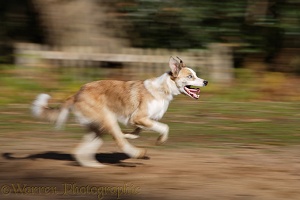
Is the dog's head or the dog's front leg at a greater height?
the dog's head

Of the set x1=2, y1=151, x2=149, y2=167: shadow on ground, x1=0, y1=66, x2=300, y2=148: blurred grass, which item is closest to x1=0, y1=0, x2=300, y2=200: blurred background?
x1=0, y1=66, x2=300, y2=148: blurred grass

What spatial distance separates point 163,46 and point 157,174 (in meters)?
10.1

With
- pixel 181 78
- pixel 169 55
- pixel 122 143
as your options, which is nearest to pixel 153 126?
pixel 122 143

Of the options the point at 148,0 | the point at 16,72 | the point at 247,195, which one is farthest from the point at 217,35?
the point at 247,195

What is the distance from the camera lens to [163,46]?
58.7ft

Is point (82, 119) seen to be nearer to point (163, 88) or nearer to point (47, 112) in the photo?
point (47, 112)

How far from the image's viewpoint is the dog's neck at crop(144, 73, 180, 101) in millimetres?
8789

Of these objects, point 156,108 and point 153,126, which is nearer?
point 153,126

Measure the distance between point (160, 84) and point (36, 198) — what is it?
8.98 feet

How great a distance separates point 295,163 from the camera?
357 inches

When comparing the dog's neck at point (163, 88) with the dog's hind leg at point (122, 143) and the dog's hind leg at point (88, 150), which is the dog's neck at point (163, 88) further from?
the dog's hind leg at point (88, 150)

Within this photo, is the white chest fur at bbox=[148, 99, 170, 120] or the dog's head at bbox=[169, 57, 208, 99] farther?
the dog's head at bbox=[169, 57, 208, 99]

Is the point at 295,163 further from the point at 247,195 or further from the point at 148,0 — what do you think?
the point at 148,0

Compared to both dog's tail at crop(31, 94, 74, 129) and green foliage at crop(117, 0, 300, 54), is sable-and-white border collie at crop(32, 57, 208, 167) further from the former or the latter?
green foliage at crop(117, 0, 300, 54)
